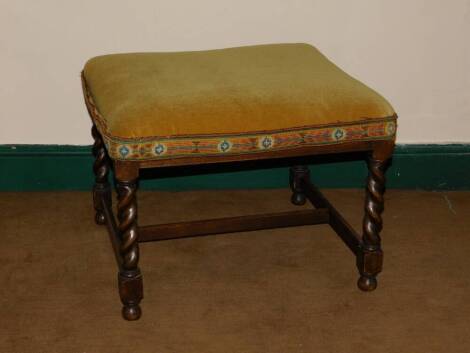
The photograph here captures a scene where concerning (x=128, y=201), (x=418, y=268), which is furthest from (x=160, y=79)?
(x=418, y=268)

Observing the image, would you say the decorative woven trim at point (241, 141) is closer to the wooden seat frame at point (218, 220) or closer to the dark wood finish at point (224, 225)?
the wooden seat frame at point (218, 220)

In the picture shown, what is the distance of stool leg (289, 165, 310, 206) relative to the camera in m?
2.33

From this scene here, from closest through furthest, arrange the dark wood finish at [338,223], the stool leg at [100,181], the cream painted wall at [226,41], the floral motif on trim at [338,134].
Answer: the floral motif on trim at [338,134] < the dark wood finish at [338,223] < the stool leg at [100,181] < the cream painted wall at [226,41]

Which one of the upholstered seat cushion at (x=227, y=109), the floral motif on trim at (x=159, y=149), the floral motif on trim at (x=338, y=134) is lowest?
the floral motif on trim at (x=338, y=134)

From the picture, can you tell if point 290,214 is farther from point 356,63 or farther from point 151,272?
point 356,63

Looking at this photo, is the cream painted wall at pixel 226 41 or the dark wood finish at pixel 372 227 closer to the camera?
the dark wood finish at pixel 372 227

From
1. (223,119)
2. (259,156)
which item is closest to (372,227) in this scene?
(259,156)

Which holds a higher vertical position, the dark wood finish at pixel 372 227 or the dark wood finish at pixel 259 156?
the dark wood finish at pixel 259 156

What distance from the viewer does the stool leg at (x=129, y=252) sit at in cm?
167

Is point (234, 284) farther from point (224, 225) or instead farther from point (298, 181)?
point (298, 181)

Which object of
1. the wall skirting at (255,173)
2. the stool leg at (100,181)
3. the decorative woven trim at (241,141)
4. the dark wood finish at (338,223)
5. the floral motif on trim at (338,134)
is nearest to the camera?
the decorative woven trim at (241,141)

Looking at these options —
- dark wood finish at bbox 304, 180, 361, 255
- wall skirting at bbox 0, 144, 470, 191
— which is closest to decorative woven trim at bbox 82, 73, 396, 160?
dark wood finish at bbox 304, 180, 361, 255

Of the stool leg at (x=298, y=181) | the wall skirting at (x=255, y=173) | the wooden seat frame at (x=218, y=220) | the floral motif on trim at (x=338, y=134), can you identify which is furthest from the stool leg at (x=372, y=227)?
the wall skirting at (x=255, y=173)

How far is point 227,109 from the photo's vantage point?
1.63 m
